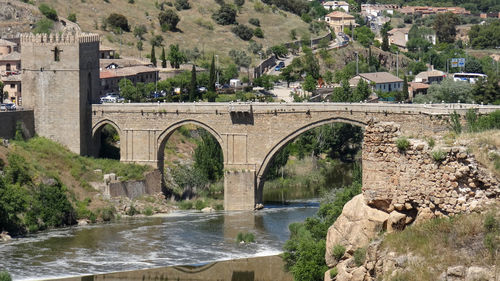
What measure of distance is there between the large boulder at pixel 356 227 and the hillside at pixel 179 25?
228 ft

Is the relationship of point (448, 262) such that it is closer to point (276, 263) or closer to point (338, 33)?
point (276, 263)

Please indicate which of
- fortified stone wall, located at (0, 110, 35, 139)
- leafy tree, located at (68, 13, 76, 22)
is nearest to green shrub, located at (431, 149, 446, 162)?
fortified stone wall, located at (0, 110, 35, 139)

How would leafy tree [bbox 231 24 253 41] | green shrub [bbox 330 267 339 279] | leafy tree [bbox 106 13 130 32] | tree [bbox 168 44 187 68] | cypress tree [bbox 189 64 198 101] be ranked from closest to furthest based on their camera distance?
1. green shrub [bbox 330 267 339 279]
2. cypress tree [bbox 189 64 198 101]
3. tree [bbox 168 44 187 68]
4. leafy tree [bbox 106 13 130 32]
5. leafy tree [bbox 231 24 253 41]

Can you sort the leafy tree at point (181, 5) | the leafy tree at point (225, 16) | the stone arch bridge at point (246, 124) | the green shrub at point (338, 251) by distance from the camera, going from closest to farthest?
the green shrub at point (338, 251) → the stone arch bridge at point (246, 124) → the leafy tree at point (225, 16) → the leafy tree at point (181, 5)

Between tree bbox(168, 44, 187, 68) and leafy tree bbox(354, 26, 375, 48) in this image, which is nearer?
tree bbox(168, 44, 187, 68)

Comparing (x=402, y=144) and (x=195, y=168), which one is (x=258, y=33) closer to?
(x=195, y=168)

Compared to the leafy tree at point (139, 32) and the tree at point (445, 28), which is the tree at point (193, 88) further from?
the tree at point (445, 28)

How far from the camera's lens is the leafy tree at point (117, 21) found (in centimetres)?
8981

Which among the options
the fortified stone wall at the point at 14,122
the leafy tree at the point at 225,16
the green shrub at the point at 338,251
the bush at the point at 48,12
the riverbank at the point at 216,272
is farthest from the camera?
the leafy tree at the point at 225,16

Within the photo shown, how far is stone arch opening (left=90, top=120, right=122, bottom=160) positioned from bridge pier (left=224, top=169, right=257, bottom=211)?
5811 mm

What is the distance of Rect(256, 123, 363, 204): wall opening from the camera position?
5875cm

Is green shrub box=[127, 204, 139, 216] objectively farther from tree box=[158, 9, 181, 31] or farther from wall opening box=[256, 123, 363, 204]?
tree box=[158, 9, 181, 31]

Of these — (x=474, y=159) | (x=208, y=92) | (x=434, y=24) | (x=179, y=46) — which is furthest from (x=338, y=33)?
(x=474, y=159)

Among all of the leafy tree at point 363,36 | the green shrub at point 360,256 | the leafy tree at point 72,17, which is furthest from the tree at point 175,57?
the green shrub at point 360,256
